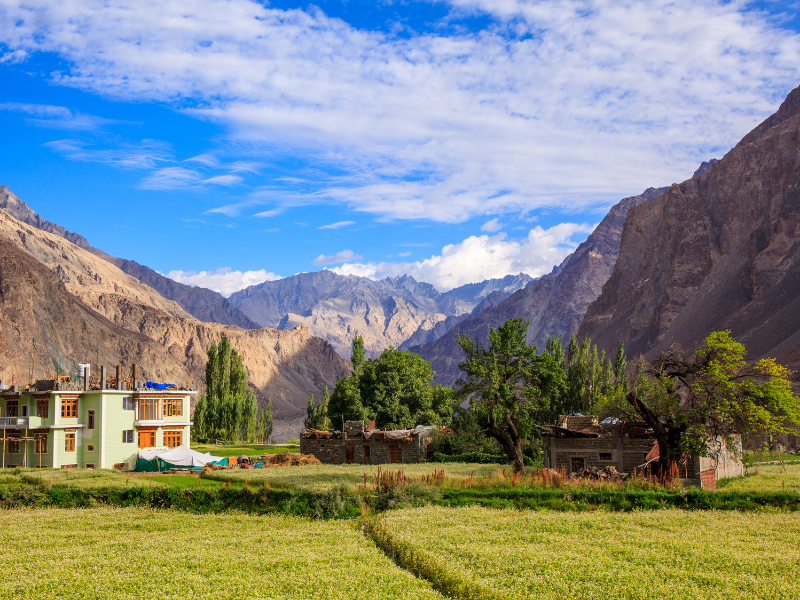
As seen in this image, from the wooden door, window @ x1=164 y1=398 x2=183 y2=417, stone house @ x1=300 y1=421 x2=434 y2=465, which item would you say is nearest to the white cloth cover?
the wooden door

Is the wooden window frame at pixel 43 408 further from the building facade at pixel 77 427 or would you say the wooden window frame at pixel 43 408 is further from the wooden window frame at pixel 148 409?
the wooden window frame at pixel 148 409

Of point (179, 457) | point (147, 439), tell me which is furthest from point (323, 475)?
point (147, 439)

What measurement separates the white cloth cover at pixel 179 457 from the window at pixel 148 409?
516 centimetres

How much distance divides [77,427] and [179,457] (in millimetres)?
10434

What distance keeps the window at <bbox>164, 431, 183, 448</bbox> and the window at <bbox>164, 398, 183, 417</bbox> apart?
1724 mm

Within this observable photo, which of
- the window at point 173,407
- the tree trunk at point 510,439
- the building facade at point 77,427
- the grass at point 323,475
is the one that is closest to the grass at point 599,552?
the grass at point 323,475

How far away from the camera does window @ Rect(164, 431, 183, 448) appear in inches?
2435

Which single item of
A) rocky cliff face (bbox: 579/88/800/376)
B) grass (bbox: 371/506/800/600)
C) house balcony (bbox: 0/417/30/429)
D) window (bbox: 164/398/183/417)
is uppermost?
rocky cliff face (bbox: 579/88/800/376)

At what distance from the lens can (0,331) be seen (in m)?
148

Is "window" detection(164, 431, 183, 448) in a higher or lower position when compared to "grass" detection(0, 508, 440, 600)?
higher

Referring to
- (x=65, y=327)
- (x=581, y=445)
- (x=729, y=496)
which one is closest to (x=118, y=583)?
(x=729, y=496)

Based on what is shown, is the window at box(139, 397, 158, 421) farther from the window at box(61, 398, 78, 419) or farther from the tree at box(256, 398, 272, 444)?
the tree at box(256, 398, 272, 444)

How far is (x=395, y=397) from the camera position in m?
72.6

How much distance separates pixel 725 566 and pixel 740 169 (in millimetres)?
210757
